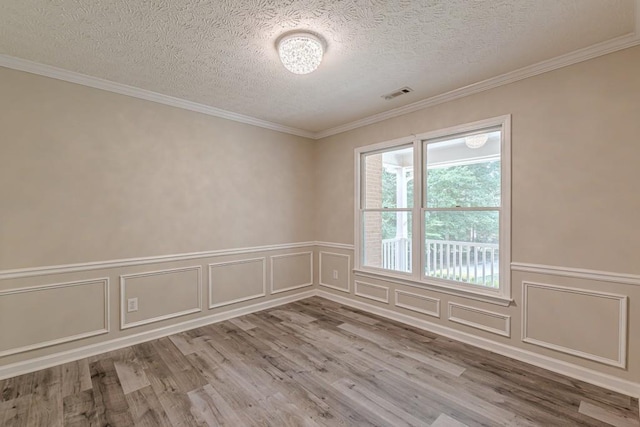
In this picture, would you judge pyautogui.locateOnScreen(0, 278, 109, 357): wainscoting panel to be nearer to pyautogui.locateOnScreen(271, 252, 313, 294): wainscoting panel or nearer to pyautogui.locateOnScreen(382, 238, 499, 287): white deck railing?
pyautogui.locateOnScreen(271, 252, 313, 294): wainscoting panel

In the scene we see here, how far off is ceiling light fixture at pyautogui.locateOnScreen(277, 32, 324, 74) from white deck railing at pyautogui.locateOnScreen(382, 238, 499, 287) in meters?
2.34

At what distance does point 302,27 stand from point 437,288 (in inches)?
111

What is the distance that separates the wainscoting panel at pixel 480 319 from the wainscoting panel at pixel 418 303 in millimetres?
167

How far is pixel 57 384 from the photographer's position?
2.25 m

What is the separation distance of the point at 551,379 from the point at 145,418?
3.01 metres

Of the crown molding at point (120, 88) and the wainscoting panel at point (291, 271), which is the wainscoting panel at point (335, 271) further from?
the crown molding at point (120, 88)

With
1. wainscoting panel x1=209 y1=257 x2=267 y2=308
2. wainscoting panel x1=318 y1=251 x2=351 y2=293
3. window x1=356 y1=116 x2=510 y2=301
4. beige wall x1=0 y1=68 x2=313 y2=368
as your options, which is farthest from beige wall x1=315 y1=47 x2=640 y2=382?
beige wall x1=0 y1=68 x2=313 y2=368

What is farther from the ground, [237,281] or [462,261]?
[462,261]

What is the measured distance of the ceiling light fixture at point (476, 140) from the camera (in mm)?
2926

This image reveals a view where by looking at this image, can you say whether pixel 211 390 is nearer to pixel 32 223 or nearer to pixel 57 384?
pixel 57 384

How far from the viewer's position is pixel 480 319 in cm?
286

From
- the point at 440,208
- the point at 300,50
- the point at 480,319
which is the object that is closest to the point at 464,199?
the point at 440,208

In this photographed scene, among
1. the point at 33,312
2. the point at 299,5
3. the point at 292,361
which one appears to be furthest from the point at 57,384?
the point at 299,5

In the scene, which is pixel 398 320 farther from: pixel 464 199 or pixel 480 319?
pixel 464 199
